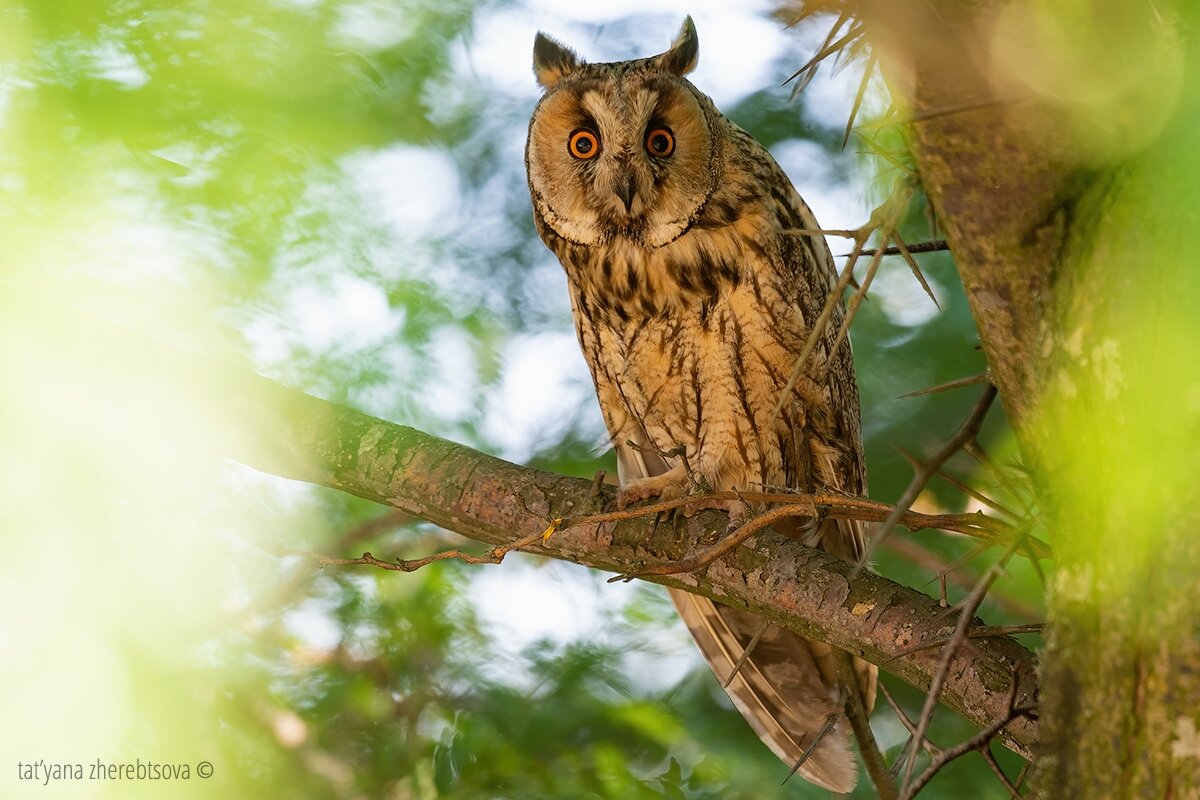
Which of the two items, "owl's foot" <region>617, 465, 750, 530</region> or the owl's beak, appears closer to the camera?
"owl's foot" <region>617, 465, 750, 530</region>

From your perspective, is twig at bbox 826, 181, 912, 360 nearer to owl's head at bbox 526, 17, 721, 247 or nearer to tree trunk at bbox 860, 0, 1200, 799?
tree trunk at bbox 860, 0, 1200, 799

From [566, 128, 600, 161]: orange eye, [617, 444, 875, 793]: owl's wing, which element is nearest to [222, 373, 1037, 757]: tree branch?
[617, 444, 875, 793]: owl's wing

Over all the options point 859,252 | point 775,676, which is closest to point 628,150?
point 775,676

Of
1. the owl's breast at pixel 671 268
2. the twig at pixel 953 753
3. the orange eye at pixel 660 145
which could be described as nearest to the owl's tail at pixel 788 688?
the owl's breast at pixel 671 268

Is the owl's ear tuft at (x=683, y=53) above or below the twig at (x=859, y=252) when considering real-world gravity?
below

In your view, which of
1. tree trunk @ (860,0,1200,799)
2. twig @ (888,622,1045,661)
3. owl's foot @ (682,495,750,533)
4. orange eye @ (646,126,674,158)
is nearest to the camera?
tree trunk @ (860,0,1200,799)

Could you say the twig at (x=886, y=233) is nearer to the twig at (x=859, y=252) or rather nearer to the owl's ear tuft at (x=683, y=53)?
the twig at (x=859, y=252)

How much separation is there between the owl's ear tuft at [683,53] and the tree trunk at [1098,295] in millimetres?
1634

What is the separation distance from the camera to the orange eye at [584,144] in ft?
8.81

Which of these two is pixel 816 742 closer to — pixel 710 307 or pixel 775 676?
pixel 775 676

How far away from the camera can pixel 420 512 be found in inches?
90.4

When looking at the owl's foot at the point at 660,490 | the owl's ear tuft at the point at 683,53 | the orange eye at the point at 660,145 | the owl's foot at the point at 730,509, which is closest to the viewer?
the owl's foot at the point at 730,509

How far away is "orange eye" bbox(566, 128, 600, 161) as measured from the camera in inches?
106

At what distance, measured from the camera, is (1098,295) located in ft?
3.65
